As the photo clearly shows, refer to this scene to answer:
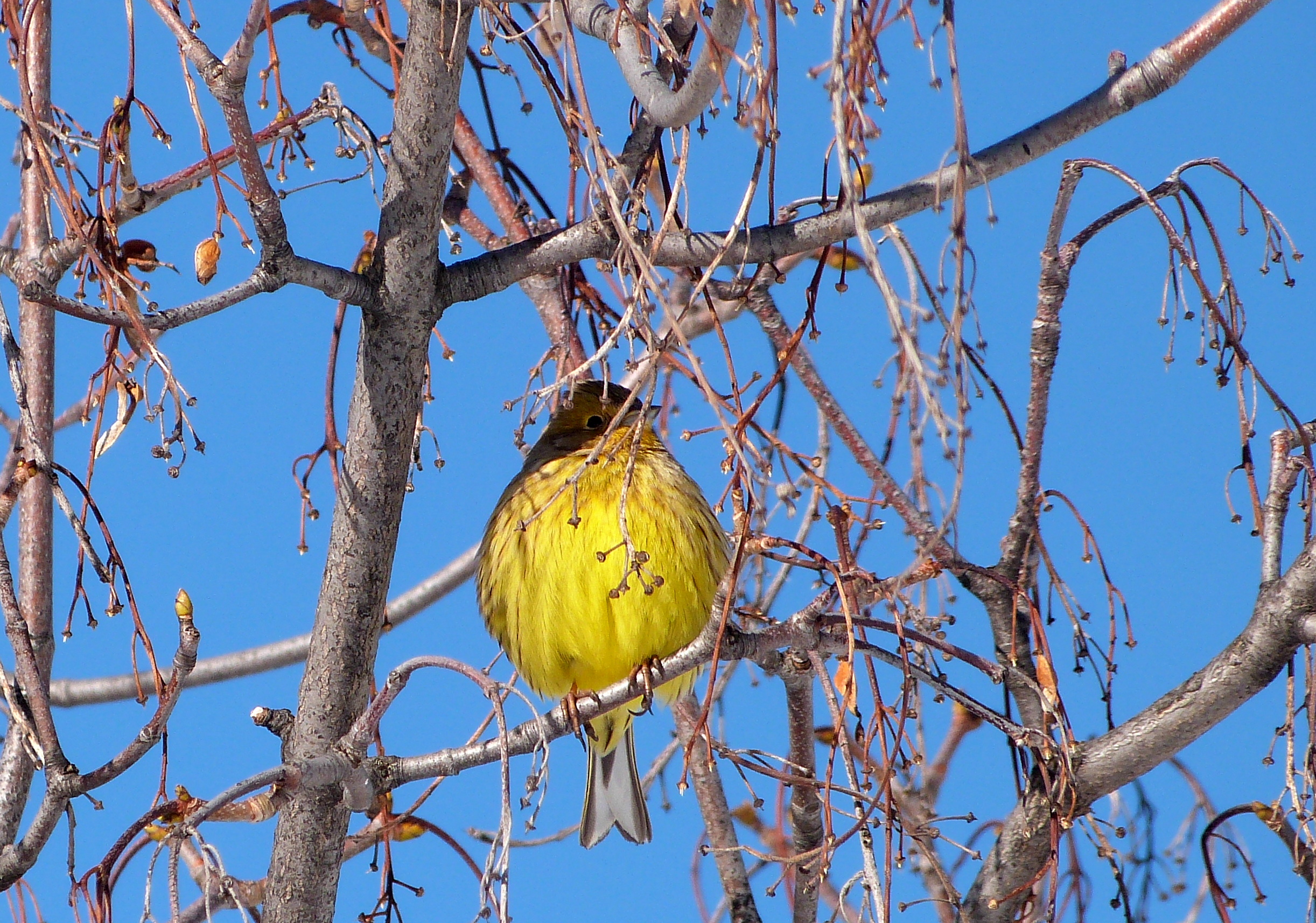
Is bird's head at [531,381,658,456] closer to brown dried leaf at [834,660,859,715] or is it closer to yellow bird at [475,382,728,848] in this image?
yellow bird at [475,382,728,848]

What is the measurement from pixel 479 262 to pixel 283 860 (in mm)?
1675

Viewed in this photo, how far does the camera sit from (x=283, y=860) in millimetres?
3680

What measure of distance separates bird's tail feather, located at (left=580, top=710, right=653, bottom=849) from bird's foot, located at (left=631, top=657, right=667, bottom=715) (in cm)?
76

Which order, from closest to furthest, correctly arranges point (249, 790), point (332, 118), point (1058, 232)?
point (249, 790)
point (332, 118)
point (1058, 232)

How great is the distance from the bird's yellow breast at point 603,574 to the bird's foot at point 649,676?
0.45 feet

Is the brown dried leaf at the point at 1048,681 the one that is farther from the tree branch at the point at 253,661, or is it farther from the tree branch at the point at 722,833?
the tree branch at the point at 253,661

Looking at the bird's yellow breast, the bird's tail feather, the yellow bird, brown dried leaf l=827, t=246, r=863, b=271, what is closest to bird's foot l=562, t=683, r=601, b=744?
the yellow bird

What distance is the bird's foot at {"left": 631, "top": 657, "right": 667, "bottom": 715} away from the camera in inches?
127

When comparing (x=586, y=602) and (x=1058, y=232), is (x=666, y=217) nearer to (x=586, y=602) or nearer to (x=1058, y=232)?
(x=1058, y=232)

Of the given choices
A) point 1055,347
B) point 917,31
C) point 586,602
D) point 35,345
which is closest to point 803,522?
point 586,602

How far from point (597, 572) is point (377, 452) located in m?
0.91

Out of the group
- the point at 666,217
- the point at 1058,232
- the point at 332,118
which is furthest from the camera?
the point at 1058,232

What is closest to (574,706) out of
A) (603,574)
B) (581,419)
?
(603,574)

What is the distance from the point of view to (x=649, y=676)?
133 inches
